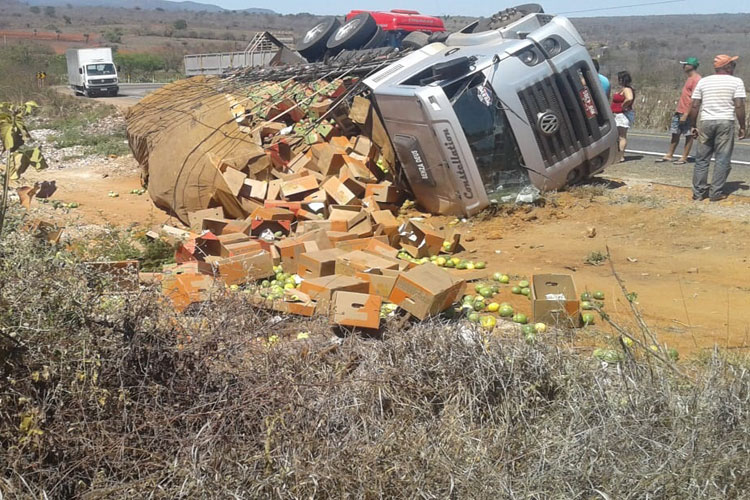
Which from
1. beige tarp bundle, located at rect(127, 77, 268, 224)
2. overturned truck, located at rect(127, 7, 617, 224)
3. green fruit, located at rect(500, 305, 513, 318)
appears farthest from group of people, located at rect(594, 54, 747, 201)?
beige tarp bundle, located at rect(127, 77, 268, 224)

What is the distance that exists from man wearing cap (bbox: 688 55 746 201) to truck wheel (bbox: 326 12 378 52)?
6227 mm

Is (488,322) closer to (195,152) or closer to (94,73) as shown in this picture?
(195,152)

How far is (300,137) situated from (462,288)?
5538mm

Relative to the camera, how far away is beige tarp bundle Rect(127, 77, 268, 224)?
361 inches

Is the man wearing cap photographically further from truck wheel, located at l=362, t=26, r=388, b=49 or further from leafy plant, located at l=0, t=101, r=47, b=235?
leafy plant, located at l=0, t=101, r=47, b=235

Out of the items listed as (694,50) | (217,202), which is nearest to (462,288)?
(217,202)

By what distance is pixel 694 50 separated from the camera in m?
61.5

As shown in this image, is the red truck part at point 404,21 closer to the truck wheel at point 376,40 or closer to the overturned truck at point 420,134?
the truck wheel at point 376,40

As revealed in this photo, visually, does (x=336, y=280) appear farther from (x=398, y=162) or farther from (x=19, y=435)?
(x=398, y=162)

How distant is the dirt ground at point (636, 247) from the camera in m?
5.58

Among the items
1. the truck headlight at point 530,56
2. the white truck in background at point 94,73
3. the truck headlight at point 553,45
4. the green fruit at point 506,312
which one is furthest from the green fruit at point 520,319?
the white truck in background at point 94,73

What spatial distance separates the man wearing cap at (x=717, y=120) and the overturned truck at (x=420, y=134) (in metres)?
1.08

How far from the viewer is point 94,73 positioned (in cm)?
3700

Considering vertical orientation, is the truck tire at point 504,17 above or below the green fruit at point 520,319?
above
